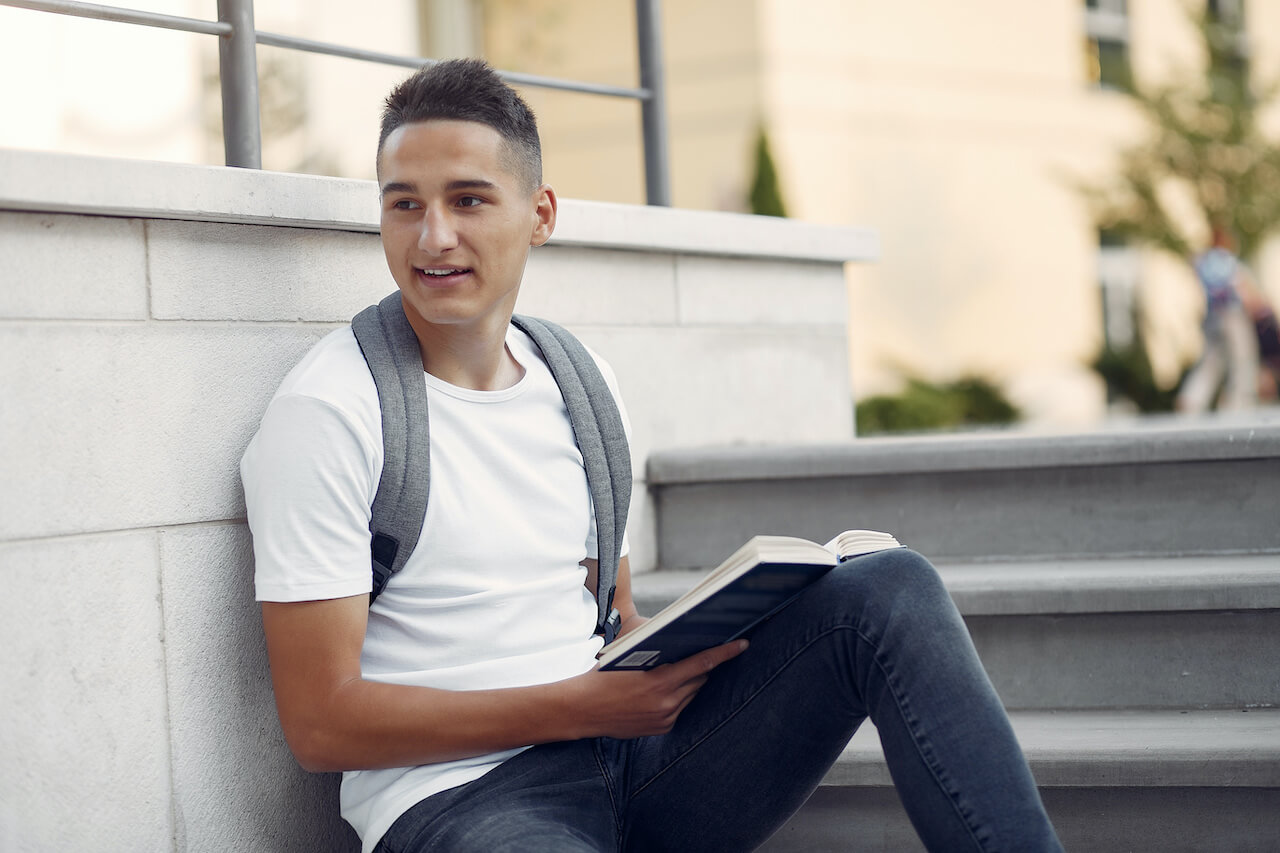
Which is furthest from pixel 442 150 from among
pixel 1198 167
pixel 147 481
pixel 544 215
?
pixel 1198 167

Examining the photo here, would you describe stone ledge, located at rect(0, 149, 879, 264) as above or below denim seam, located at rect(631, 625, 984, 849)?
above

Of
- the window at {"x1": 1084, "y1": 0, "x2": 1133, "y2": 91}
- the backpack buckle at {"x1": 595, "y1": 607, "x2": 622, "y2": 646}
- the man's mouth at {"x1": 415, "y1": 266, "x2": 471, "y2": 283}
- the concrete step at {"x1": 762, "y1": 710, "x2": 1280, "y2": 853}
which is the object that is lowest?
the concrete step at {"x1": 762, "y1": 710, "x2": 1280, "y2": 853}

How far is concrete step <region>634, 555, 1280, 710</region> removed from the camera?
8.71 ft

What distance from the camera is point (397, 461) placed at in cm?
203

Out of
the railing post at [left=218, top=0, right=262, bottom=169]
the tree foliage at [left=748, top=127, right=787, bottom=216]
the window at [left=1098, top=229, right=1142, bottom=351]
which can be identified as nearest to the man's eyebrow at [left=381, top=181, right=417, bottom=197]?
the railing post at [left=218, top=0, right=262, bottom=169]

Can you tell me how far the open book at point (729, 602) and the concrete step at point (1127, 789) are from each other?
→ 0.61m

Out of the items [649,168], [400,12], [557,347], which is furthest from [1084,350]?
[557,347]

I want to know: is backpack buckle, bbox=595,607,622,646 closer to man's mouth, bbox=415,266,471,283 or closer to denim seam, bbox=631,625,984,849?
denim seam, bbox=631,625,984,849

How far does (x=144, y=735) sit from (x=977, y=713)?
4.15 ft

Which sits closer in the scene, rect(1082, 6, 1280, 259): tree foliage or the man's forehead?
the man's forehead

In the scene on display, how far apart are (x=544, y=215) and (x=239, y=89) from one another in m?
0.67

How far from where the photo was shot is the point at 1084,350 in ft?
49.8

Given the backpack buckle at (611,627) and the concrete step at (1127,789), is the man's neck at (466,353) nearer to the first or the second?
the backpack buckle at (611,627)

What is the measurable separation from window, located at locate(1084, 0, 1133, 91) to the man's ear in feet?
47.5
